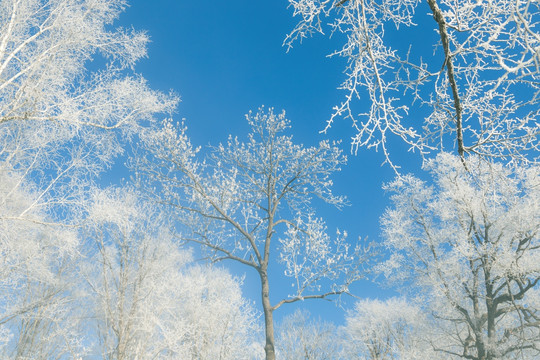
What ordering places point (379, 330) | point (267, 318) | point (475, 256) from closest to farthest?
point (267, 318) < point (475, 256) < point (379, 330)

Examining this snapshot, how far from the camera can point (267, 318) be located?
7.75 meters

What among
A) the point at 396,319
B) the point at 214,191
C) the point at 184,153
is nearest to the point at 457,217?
the point at 214,191

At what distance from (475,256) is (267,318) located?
7535mm

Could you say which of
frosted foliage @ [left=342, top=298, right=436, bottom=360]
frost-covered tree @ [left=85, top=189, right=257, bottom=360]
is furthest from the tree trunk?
frosted foliage @ [left=342, top=298, right=436, bottom=360]

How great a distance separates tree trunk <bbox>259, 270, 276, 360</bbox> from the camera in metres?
7.34

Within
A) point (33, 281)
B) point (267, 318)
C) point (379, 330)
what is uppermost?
point (379, 330)

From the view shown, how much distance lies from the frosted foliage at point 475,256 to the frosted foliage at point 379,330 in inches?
426

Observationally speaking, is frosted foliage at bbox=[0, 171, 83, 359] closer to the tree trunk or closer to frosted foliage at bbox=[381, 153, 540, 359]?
the tree trunk

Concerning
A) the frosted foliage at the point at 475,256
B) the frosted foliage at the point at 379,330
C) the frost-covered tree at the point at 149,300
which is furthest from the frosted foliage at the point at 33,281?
the frosted foliage at the point at 379,330

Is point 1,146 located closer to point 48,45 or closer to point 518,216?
point 48,45

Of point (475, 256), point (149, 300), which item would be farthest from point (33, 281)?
point (475, 256)

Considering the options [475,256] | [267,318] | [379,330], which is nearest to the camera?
[267,318]

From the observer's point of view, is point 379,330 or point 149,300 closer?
point 149,300

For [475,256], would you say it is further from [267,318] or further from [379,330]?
[379,330]
